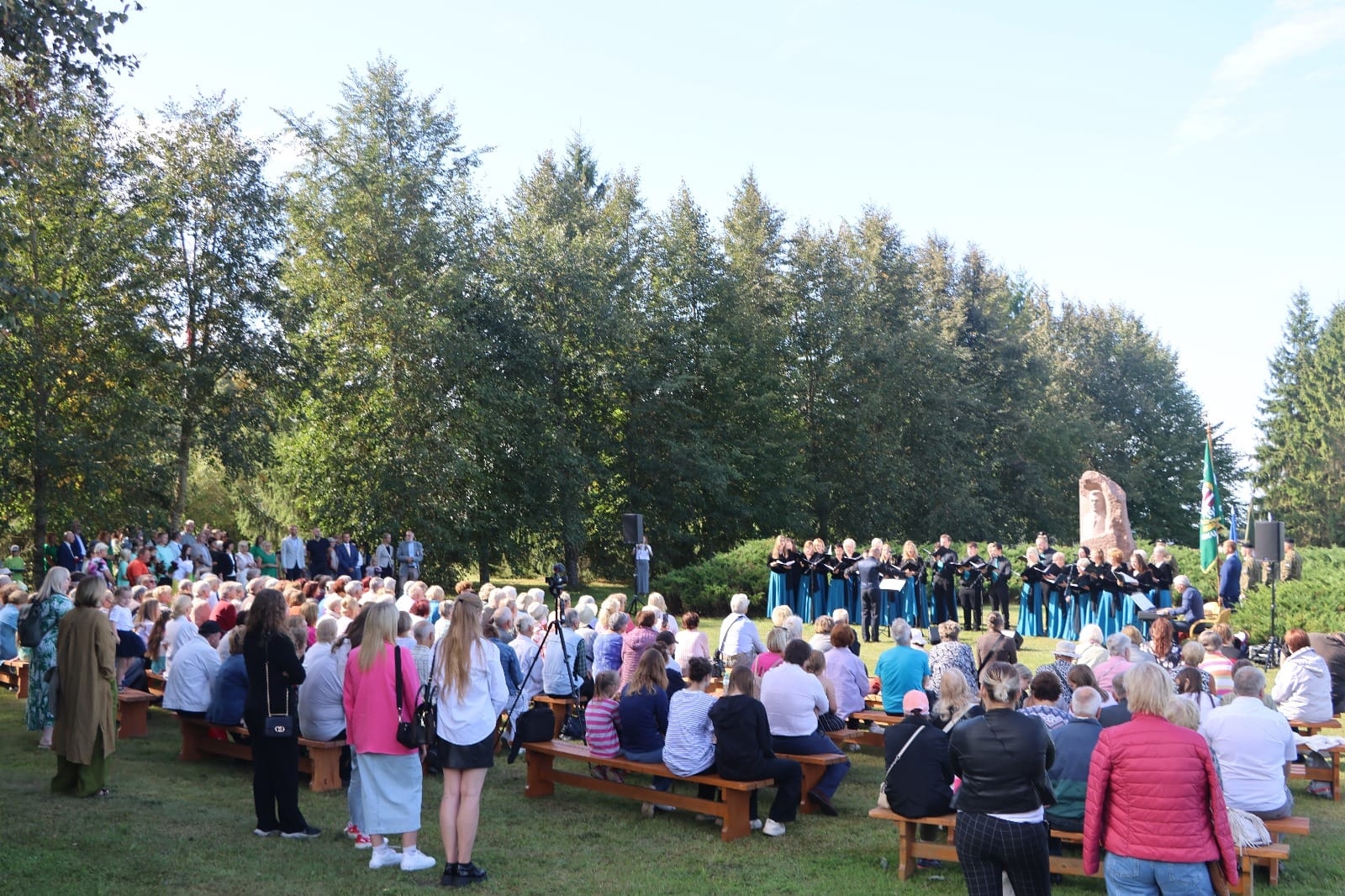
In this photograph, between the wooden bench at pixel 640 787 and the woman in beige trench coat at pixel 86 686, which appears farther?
the woman in beige trench coat at pixel 86 686

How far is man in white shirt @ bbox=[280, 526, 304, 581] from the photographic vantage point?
24.0 meters

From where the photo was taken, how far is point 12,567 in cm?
2020

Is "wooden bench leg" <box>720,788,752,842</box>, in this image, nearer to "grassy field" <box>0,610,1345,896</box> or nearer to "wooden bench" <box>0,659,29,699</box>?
"grassy field" <box>0,610,1345,896</box>

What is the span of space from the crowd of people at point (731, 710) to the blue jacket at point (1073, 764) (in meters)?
0.01

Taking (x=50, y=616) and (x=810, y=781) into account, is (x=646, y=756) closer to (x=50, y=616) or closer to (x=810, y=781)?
(x=810, y=781)

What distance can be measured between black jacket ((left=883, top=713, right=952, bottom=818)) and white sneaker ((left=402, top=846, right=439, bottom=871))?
282 cm

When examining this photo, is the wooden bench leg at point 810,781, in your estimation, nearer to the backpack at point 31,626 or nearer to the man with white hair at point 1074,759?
the man with white hair at point 1074,759

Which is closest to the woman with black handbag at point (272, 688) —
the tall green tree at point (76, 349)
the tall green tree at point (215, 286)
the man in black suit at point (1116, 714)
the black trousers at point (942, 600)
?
the man in black suit at point (1116, 714)

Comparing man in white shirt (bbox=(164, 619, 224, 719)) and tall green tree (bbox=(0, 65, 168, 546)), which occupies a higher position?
tall green tree (bbox=(0, 65, 168, 546))

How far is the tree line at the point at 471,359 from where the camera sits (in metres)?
24.3

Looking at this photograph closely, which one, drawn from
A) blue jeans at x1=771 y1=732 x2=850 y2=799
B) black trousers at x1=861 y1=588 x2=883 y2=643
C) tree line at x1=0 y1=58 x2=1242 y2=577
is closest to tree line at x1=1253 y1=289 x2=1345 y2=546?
tree line at x1=0 y1=58 x2=1242 y2=577

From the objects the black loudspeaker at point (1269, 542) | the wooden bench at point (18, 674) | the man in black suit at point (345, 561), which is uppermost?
the black loudspeaker at point (1269, 542)

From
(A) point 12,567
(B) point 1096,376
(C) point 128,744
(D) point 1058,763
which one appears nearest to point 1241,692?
(D) point 1058,763

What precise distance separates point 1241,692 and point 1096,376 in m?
46.7
